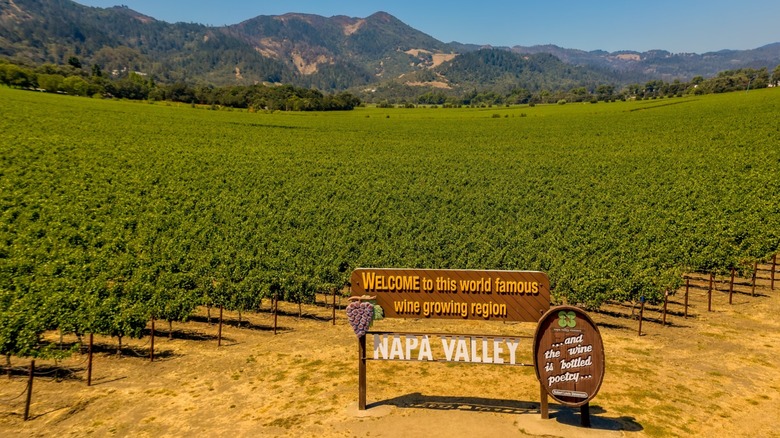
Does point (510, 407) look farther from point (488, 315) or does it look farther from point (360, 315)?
point (360, 315)

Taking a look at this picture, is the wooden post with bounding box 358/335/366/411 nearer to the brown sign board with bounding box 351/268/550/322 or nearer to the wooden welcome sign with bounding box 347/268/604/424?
the wooden welcome sign with bounding box 347/268/604/424

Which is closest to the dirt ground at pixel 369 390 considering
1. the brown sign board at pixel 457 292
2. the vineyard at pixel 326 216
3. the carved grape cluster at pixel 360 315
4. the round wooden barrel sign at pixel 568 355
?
the round wooden barrel sign at pixel 568 355

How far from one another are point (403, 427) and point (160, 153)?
70.3m

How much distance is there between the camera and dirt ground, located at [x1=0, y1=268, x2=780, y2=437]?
16.2 meters

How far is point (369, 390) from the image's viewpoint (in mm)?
19203

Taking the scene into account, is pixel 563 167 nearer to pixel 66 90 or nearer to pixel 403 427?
pixel 403 427

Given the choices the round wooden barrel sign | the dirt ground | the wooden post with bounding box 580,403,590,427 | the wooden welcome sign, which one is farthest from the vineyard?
the round wooden barrel sign

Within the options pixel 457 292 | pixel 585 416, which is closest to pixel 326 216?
pixel 457 292

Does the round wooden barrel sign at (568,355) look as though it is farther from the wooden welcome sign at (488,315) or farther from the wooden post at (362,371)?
the wooden post at (362,371)

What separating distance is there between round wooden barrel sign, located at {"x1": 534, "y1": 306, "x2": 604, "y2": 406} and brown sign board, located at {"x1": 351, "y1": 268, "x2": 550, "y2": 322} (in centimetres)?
87

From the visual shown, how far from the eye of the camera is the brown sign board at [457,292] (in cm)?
1636

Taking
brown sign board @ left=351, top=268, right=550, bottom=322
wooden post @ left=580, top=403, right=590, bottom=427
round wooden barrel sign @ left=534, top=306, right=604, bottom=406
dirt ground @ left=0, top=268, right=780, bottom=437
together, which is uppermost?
brown sign board @ left=351, top=268, right=550, bottom=322

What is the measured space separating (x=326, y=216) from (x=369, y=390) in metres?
26.8

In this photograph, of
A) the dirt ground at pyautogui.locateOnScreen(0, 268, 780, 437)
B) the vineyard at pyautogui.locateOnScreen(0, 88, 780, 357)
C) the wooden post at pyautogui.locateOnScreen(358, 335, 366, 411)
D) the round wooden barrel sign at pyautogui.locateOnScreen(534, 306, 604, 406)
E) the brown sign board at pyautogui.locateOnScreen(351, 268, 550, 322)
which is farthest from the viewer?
the vineyard at pyautogui.locateOnScreen(0, 88, 780, 357)
